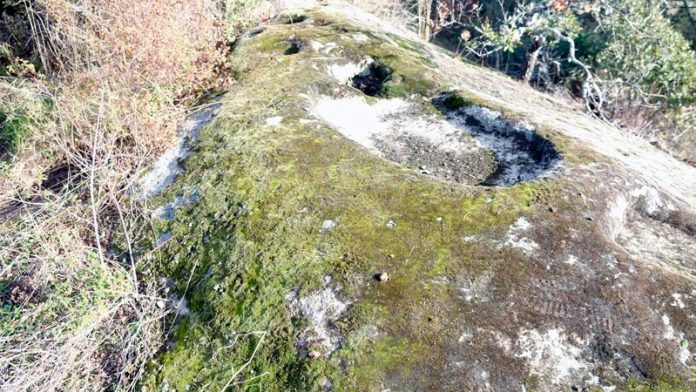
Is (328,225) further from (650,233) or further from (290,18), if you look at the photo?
(290,18)

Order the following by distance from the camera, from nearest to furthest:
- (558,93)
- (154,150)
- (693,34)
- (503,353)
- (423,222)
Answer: (503,353) → (423,222) → (154,150) → (558,93) → (693,34)

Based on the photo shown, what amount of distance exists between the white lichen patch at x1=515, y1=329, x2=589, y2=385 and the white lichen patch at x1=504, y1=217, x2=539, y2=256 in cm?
66

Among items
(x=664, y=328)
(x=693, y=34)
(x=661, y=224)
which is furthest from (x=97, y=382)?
(x=693, y=34)

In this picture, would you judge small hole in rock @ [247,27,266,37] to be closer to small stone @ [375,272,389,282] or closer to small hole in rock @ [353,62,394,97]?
small hole in rock @ [353,62,394,97]

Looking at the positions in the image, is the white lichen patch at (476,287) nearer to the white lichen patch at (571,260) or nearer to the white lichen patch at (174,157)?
the white lichen patch at (571,260)

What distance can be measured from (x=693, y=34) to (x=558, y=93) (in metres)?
4.66

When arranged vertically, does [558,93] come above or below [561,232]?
below

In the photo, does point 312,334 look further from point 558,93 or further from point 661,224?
point 558,93

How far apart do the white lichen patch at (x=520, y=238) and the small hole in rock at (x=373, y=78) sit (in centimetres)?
328

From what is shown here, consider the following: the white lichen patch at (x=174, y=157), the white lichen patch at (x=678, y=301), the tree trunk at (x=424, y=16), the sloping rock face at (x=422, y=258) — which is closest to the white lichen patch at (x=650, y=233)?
the sloping rock face at (x=422, y=258)

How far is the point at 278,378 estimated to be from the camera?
2.90 meters

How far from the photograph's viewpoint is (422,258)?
3416 millimetres

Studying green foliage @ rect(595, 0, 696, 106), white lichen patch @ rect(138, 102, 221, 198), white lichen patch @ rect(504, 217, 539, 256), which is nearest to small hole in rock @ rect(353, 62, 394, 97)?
white lichen patch @ rect(138, 102, 221, 198)

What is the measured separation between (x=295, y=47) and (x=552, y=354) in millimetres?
5517
